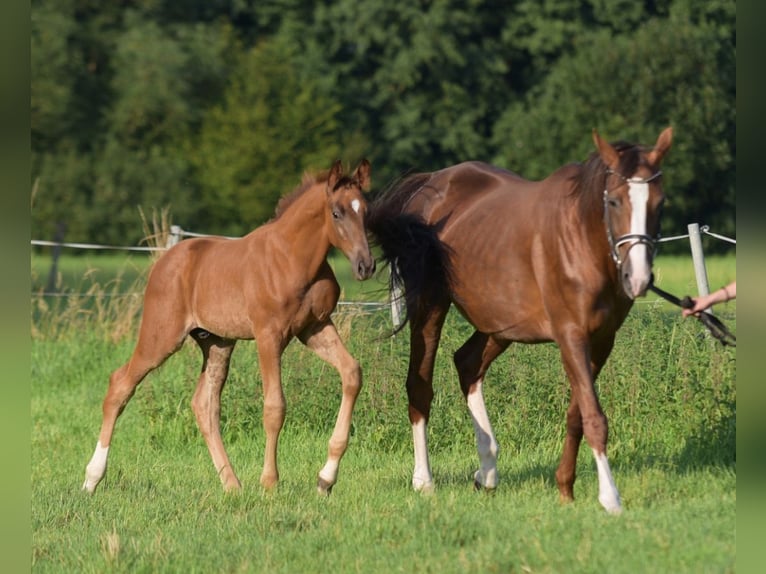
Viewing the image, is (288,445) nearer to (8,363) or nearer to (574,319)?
(574,319)

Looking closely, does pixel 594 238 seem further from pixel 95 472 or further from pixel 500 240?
pixel 95 472

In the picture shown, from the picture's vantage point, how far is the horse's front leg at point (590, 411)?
6.26m

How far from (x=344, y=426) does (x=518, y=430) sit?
7.26 feet

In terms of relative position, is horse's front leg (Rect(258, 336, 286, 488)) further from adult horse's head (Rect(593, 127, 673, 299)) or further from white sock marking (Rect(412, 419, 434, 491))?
adult horse's head (Rect(593, 127, 673, 299))

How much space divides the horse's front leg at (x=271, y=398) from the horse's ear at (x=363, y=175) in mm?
1162

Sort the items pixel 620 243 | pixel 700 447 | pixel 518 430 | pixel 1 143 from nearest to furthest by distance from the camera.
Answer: pixel 1 143 → pixel 620 243 → pixel 700 447 → pixel 518 430

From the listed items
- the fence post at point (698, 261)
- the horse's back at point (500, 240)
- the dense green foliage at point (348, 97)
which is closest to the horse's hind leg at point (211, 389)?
the horse's back at point (500, 240)

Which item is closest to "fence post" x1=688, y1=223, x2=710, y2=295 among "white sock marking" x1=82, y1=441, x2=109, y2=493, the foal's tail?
the foal's tail

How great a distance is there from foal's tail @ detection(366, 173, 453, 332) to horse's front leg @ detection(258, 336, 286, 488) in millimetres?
831

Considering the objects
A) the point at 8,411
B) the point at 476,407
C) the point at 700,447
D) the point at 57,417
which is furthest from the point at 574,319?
the point at 57,417

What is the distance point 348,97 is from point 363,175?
1647 inches

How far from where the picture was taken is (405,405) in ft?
32.1

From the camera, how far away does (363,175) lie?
752cm

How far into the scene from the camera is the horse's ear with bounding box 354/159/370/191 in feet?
24.5
